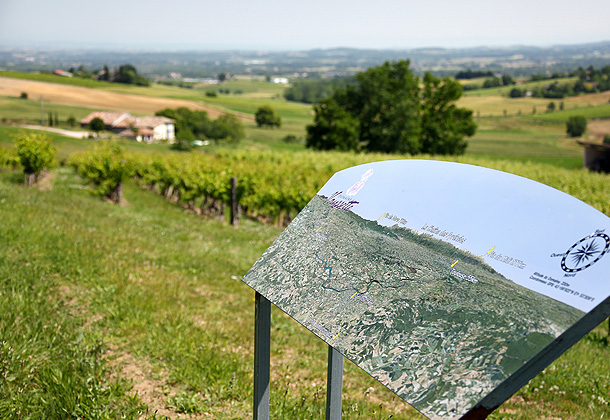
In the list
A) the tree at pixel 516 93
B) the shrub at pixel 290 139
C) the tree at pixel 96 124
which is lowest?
the shrub at pixel 290 139

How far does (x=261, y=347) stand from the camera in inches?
105

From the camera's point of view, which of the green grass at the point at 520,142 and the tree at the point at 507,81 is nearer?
the green grass at the point at 520,142

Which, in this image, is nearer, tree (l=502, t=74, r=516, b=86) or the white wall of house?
the white wall of house

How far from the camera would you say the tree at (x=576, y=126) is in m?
79.8

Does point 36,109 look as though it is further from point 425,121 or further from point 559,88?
point 559,88

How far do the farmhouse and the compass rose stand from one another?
6130 cm

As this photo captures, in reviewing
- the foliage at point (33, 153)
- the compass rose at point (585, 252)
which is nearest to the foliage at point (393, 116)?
the foliage at point (33, 153)

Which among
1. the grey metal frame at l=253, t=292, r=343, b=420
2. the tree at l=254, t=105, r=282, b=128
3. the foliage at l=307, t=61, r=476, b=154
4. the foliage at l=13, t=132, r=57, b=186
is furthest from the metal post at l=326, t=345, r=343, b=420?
the tree at l=254, t=105, r=282, b=128

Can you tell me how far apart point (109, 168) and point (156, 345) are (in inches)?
500

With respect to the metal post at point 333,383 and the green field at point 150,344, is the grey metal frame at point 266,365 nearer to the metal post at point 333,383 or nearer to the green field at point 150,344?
the metal post at point 333,383

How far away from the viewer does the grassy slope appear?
12.1ft

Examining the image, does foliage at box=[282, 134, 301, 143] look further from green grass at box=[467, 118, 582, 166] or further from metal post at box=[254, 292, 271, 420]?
metal post at box=[254, 292, 271, 420]

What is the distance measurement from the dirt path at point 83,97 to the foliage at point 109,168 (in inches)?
1781

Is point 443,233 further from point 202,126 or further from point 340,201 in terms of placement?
point 202,126
